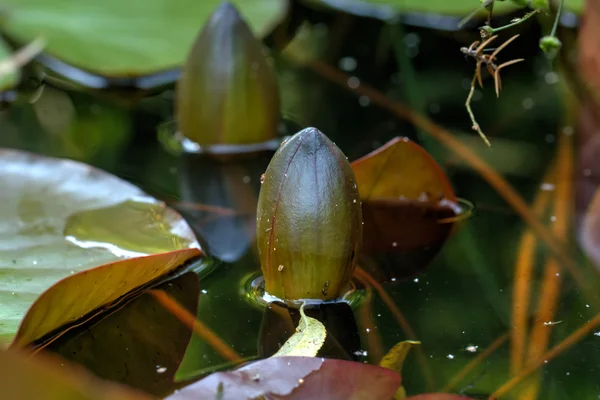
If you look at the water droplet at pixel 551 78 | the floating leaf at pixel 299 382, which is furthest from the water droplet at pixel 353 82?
the floating leaf at pixel 299 382

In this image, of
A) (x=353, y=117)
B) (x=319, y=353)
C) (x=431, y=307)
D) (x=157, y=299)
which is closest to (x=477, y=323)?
(x=431, y=307)

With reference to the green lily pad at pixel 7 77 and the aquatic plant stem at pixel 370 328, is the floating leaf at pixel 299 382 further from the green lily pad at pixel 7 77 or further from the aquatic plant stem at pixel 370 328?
the green lily pad at pixel 7 77

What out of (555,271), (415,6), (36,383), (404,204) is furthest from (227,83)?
(36,383)

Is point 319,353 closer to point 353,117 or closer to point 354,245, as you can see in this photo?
point 354,245

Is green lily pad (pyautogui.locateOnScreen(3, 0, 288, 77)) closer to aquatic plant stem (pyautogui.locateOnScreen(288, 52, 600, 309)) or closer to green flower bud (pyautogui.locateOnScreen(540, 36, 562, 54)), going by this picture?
aquatic plant stem (pyautogui.locateOnScreen(288, 52, 600, 309))

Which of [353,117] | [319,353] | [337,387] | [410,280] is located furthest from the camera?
[353,117]

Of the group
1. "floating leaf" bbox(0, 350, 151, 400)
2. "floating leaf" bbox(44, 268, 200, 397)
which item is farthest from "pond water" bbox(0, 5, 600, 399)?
"floating leaf" bbox(0, 350, 151, 400)
